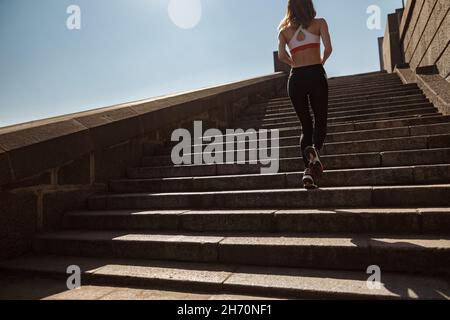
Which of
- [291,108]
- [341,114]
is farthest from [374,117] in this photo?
[291,108]

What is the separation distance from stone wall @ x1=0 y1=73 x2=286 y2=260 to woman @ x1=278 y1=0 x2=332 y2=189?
2.51 m

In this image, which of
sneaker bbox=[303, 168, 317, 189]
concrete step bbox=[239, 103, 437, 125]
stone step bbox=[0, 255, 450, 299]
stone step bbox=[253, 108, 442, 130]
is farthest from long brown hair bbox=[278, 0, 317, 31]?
concrete step bbox=[239, 103, 437, 125]

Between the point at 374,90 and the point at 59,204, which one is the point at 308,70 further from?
the point at 374,90

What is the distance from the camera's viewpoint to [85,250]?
3.29m

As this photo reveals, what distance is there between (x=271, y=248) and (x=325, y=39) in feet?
6.77

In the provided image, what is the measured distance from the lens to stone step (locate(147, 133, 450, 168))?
3.91 meters

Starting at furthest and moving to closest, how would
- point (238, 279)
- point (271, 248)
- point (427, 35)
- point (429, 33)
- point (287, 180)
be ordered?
point (427, 35) < point (429, 33) < point (287, 180) < point (271, 248) < point (238, 279)

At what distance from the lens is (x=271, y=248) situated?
2674 mm

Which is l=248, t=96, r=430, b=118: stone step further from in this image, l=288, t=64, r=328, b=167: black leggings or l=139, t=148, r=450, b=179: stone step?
l=288, t=64, r=328, b=167: black leggings

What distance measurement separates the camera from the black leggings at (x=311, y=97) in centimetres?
325

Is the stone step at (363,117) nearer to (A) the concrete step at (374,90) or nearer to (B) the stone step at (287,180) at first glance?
(A) the concrete step at (374,90)

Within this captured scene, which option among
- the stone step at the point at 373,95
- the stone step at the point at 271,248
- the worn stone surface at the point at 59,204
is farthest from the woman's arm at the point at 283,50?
the stone step at the point at 373,95

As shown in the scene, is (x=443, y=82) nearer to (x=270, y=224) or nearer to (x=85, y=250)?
(x=270, y=224)
